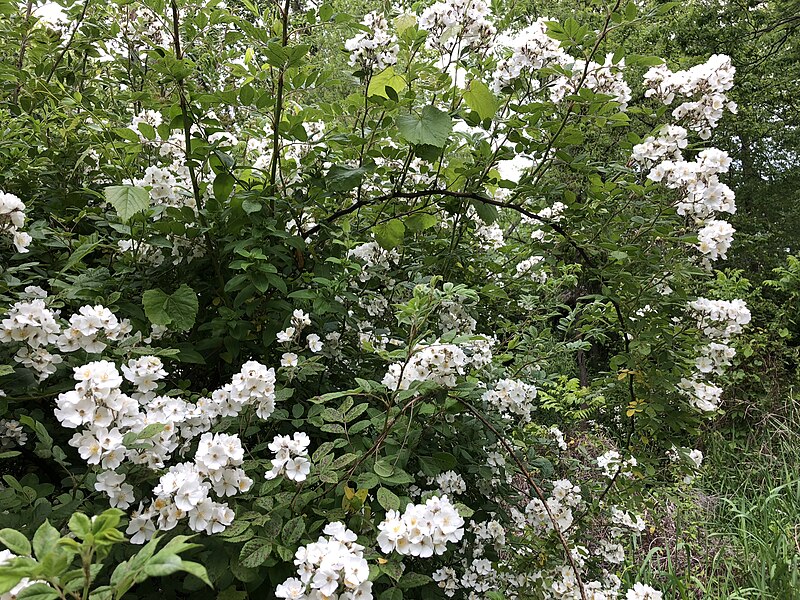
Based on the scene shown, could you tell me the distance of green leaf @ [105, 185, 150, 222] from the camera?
1.11m

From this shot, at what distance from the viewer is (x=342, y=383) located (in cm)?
162

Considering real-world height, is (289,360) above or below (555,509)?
above

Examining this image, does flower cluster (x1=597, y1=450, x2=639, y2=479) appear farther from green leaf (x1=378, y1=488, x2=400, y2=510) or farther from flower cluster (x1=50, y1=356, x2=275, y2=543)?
flower cluster (x1=50, y1=356, x2=275, y2=543)

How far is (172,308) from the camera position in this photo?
1.24m

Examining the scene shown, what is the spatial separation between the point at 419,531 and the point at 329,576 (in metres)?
0.19

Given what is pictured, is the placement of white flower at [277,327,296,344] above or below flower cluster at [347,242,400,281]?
below

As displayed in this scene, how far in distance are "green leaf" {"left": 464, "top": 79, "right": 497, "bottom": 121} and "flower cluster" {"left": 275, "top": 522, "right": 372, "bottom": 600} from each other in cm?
108

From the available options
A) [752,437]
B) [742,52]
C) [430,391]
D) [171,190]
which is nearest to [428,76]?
[171,190]

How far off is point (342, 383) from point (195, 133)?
0.78 meters

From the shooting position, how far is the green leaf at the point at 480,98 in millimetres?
1410

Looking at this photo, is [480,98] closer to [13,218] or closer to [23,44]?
[13,218]

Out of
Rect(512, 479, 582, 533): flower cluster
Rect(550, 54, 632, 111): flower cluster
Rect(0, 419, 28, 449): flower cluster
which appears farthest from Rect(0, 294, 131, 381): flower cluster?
Rect(550, 54, 632, 111): flower cluster

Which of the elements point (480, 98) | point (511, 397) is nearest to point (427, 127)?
point (480, 98)

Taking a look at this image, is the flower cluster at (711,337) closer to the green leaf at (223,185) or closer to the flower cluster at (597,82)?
the flower cluster at (597,82)
